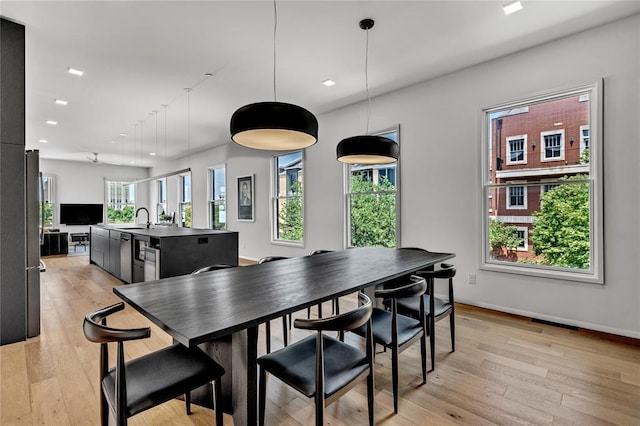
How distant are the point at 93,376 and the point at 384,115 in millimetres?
4618

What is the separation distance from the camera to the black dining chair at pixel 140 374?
1.26m

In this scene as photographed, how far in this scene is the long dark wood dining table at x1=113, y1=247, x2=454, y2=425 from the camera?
52.3 inches

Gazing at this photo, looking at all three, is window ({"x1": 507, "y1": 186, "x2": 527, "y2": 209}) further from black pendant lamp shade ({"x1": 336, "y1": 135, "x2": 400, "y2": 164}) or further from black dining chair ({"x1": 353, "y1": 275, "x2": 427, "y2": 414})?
black dining chair ({"x1": 353, "y1": 275, "x2": 427, "y2": 414})

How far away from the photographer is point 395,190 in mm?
4734

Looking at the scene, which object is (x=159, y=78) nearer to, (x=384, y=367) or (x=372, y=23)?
(x=372, y=23)

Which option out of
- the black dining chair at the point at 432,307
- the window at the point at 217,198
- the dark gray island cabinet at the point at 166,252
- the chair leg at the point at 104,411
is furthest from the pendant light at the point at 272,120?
the window at the point at 217,198

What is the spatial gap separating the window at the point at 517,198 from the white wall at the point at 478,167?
36 cm

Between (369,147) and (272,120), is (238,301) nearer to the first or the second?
(272,120)

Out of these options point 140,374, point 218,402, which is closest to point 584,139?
point 218,402

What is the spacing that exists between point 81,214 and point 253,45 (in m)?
10.3

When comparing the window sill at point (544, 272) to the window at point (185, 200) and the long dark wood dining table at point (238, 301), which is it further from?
the window at point (185, 200)

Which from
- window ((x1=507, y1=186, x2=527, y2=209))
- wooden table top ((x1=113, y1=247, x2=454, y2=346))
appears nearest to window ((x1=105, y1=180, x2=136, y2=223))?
wooden table top ((x1=113, y1=247, x2=454, y2=346))

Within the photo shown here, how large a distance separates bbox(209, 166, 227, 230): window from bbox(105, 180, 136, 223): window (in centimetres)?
418

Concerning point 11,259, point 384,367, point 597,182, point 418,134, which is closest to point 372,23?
point 418,134
